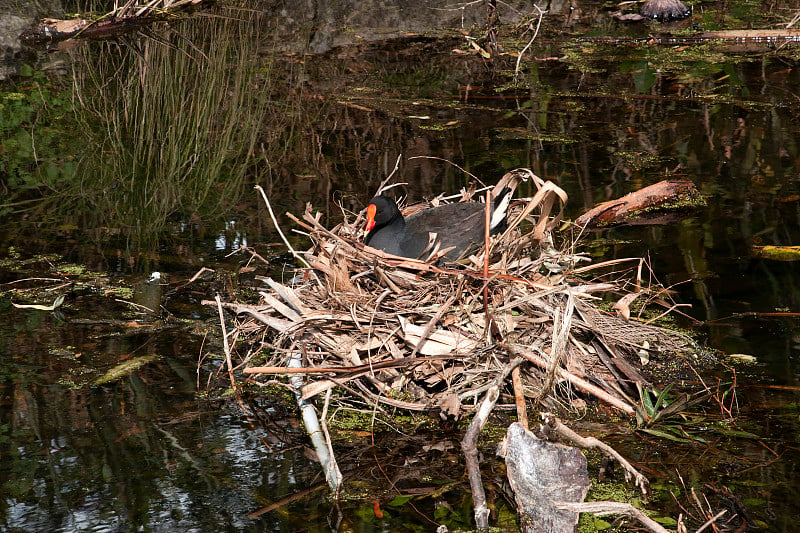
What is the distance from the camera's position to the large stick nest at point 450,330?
3.43m

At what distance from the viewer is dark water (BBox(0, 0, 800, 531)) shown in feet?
10.3

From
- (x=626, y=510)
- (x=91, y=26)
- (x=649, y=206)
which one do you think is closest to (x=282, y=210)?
(x=649, y=206)

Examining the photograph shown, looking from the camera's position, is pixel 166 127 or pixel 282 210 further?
pixel 166 127

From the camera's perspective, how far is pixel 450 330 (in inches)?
143

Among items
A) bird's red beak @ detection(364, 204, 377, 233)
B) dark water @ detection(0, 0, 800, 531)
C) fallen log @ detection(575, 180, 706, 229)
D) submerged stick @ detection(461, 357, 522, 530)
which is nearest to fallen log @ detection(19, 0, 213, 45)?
dark water @ detection(0, 0, 800, 531)

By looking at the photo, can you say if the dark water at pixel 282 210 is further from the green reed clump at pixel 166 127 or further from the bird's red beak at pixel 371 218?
the bird's red beak at pixel 371 218

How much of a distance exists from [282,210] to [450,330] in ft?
7.86

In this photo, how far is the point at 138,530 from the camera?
291cm

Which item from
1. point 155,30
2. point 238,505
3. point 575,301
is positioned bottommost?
point 238,505

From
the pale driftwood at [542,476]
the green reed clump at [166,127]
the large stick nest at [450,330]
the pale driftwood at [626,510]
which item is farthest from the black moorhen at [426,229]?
the green reed clump at [166,127]

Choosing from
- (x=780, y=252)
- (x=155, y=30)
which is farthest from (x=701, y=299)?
(x=155, y=30)

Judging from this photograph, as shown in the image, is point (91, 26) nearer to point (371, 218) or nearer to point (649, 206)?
point (649, 206)

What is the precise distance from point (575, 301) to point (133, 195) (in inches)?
140

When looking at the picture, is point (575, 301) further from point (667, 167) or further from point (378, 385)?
point (667, 167)
